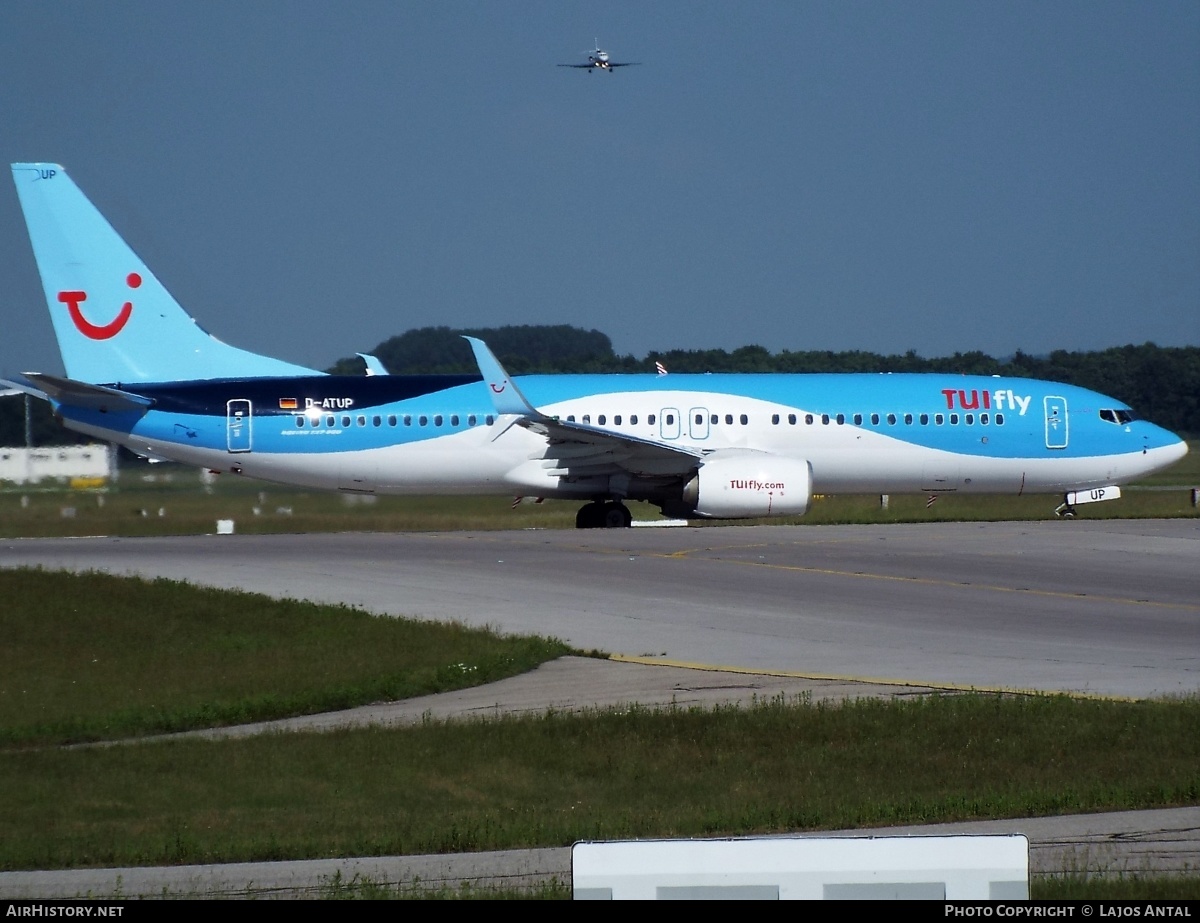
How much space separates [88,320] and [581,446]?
474 inches

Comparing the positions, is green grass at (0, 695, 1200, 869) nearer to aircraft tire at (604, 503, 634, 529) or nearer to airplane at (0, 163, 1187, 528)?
airplane at (0, 163, 1187, 528)

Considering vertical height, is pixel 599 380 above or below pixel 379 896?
above

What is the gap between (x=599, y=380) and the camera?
36656mm

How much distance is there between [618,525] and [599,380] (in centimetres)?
365

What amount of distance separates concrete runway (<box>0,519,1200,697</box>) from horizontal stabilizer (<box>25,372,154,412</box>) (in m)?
3.17

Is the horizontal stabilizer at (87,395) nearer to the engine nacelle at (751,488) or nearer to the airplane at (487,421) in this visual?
the airplane at (487,421)

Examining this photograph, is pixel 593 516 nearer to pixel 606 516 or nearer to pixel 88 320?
pixel 606 516

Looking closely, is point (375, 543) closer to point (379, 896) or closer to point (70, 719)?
point (70, 719)

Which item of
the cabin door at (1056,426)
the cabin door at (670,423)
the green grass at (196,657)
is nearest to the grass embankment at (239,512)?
the cabin door at (1056,426)

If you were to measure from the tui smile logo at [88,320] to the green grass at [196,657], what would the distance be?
13623 millimetres

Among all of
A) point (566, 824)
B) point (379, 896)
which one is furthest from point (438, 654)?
point (379, 896)

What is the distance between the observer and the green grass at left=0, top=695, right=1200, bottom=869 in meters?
9.90

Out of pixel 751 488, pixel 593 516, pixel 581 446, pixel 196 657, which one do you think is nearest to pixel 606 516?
pixel 593 516

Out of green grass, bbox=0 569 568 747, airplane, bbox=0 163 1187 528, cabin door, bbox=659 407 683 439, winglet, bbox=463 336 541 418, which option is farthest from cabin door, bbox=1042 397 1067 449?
green grass, bbox=0 569 568 747
